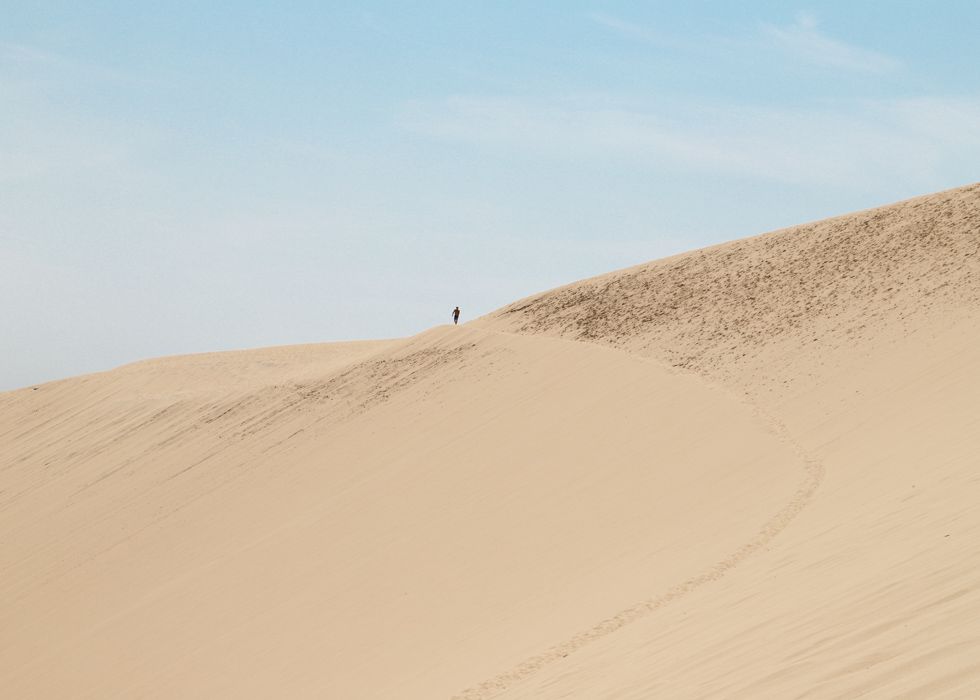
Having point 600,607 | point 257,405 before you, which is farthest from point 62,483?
point 600,607

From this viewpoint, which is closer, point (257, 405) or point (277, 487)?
point (277, 487)

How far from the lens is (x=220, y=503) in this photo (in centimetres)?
1650

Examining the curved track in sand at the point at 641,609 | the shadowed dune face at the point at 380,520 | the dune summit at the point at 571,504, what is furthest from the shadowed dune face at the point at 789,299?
the curved track in sand at the point at 641,609

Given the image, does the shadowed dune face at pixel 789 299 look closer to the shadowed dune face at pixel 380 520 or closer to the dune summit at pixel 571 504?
the dune summit at pixel 571 504

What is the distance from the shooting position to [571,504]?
12.2m

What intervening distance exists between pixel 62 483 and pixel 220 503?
6.39 m

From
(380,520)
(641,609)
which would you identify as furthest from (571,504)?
(641,609)

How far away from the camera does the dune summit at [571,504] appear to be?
572cm

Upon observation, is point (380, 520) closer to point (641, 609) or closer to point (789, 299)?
point (641, 609)

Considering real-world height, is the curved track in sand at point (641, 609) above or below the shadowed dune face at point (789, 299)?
below

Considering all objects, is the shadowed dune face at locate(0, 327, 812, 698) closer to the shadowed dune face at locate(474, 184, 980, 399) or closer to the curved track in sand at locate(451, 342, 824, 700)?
the curved track in sand at locate(451, 342, 824, 700)

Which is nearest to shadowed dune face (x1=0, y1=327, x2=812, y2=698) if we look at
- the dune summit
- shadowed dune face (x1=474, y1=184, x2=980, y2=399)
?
the dune summit

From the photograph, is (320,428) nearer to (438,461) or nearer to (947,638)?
(438,461)

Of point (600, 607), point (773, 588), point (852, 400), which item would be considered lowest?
point (600, 607)
